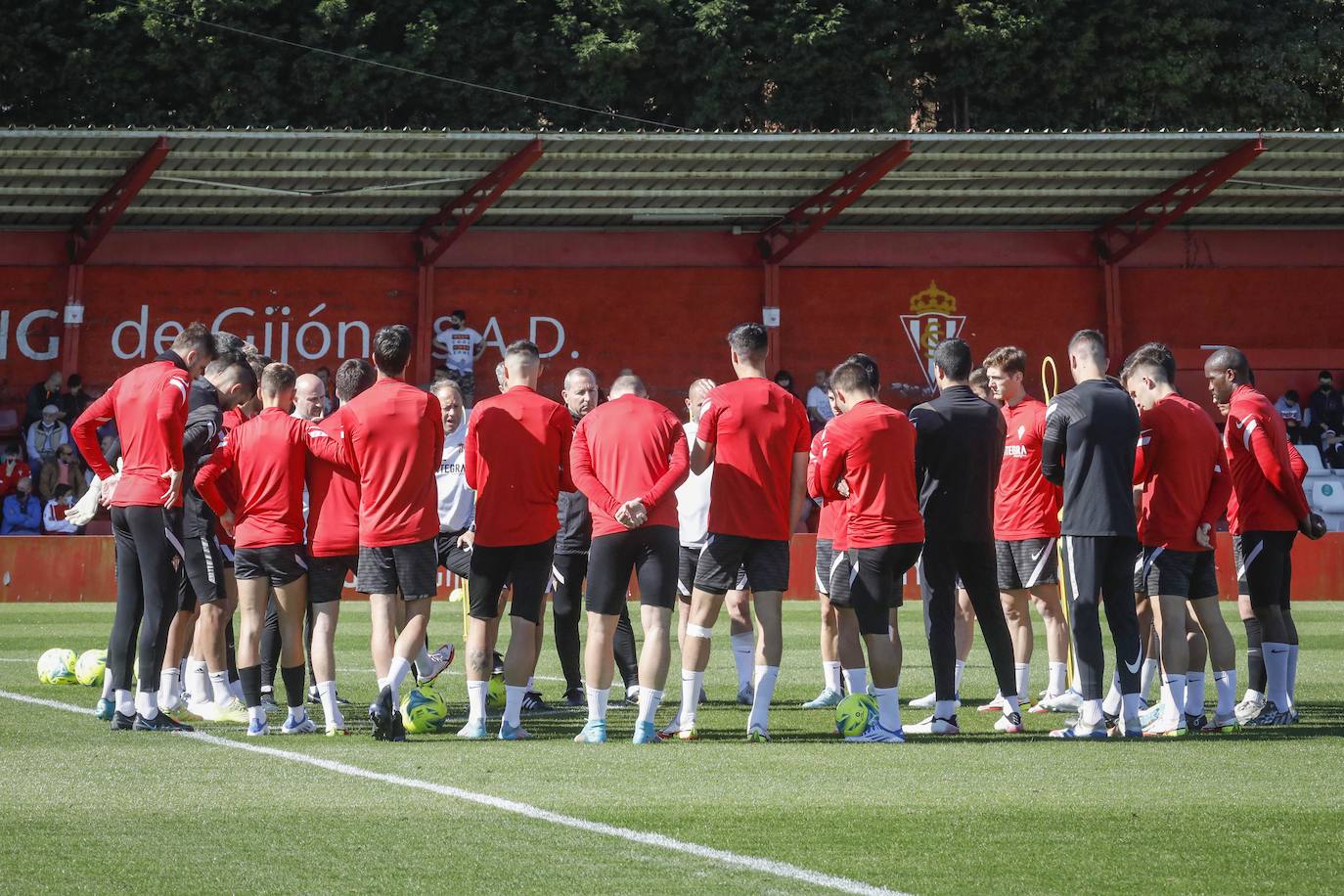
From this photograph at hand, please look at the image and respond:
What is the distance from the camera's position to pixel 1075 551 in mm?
8961

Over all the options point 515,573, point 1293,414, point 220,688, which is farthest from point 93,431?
point 1293,414

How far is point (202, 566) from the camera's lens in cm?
941

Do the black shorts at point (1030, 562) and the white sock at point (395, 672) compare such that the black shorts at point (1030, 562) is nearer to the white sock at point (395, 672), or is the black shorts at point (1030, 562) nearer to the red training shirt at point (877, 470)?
the red training shirt at point (877, 470)

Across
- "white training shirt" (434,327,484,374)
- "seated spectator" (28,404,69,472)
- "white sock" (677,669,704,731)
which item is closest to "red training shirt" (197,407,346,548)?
"white sock" (677,669,704,731)

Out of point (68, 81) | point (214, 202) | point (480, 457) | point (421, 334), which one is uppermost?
point (68, 81)

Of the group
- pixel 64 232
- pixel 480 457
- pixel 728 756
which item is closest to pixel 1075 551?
pixel 728 756

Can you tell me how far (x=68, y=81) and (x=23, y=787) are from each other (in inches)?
1111

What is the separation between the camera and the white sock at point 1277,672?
9867mm

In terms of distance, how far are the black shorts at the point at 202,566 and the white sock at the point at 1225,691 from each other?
19.6ft

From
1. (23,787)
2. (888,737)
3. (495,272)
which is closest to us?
(23,787)

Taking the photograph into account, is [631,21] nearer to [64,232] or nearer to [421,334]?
[421,334]

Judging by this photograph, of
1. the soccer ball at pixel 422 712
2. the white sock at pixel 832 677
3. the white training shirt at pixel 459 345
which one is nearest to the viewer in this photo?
the soccer ball at pixel 422 712

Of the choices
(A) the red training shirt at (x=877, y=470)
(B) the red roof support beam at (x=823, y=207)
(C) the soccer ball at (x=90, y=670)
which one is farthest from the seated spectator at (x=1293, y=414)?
(C) the soccer ball at (x=90, y=670)

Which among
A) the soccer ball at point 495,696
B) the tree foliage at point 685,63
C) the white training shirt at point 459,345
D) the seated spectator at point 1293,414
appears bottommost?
the soccer ball at point 495,696
